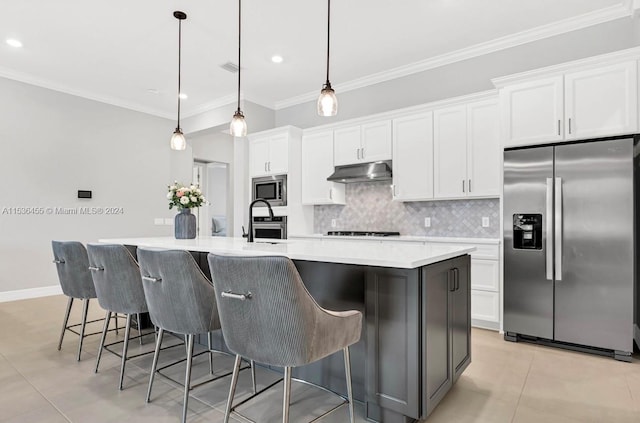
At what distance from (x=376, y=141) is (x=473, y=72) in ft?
4.34

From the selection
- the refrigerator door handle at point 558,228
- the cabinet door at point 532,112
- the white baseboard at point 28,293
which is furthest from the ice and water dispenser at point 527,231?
the white baseboard at point 28,293

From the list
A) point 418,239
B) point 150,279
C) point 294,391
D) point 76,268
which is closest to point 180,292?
point 150,279

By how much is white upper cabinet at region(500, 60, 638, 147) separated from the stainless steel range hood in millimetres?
1401

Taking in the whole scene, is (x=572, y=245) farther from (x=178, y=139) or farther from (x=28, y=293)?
(x=28, y=293)

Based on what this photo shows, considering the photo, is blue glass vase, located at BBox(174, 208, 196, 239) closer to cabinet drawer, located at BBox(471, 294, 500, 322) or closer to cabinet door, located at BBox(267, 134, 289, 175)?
cabinet door, located at BBox(267, 134, 289, 175)

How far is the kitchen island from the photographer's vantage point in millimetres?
1784

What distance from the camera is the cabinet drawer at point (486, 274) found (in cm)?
353

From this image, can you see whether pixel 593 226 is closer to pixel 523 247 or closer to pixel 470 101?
pixel 523 247

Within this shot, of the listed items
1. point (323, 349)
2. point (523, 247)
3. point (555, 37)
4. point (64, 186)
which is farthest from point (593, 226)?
point (64, 186)

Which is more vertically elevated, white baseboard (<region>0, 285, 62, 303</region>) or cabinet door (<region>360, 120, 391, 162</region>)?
cabinet door (<region>360, 120, 391, 162</region>)

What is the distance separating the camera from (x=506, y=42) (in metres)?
3.95

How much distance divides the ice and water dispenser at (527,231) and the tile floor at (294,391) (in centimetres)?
87

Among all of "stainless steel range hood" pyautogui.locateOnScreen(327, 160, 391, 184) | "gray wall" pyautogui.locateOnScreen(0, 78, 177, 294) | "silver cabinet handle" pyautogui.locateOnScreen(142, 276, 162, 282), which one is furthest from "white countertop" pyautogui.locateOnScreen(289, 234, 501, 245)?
"gray wall" pyautogui.locateOnScreen(0, 78, 177, 294)

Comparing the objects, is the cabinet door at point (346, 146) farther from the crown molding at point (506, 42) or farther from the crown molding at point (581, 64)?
the crown molding at point (581, 64)
